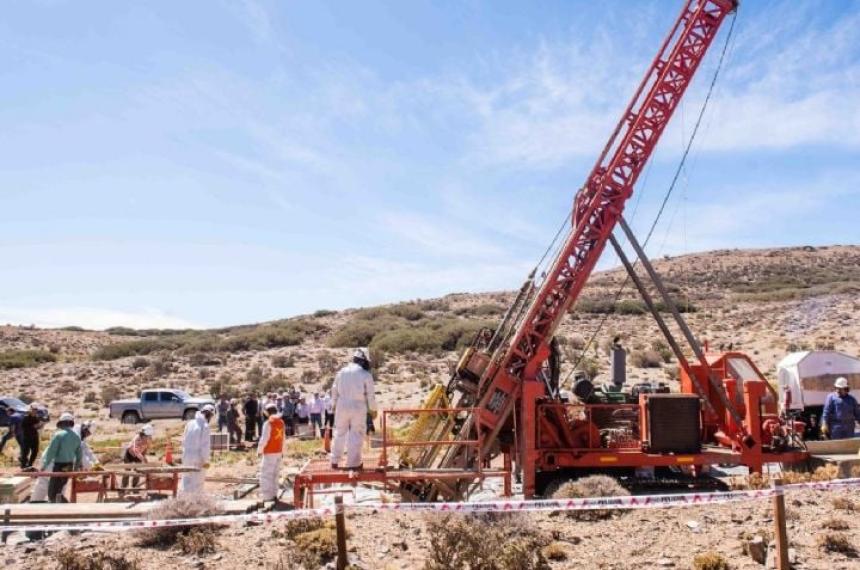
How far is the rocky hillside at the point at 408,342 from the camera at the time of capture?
36.3 metres

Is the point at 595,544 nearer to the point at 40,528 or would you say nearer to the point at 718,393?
the point at 718,393

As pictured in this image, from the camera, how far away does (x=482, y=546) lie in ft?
24.5

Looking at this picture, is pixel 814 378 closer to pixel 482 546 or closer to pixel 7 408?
pixel 482 546

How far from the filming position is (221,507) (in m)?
9.66

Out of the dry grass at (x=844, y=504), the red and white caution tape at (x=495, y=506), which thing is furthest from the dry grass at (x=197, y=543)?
the dry grass at (x=844, y=504)

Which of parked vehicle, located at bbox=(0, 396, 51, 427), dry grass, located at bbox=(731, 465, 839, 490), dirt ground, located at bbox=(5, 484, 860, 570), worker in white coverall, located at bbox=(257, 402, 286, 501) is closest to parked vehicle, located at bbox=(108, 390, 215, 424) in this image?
parked vehicle, located at bbox=(0, 396, 51, 427)

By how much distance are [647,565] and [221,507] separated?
534 centimetres

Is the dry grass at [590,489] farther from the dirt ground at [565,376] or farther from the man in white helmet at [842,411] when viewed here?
the man in white helmet at [842,411]

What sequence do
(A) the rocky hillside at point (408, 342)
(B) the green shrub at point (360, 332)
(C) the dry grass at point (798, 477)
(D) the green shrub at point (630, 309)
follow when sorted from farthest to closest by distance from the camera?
(D) the green shrub at point (630, 309)
(B) the green shrub at point (360, 332)
(A) the rocky hillside at point (408, 342)
(C) the dry grass at point (798, 477)

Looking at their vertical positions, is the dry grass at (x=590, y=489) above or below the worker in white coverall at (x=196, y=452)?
below

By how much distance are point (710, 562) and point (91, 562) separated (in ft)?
20.2

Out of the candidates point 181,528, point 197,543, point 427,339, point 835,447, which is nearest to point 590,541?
point 197,543

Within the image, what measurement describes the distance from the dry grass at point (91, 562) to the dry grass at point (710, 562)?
5.60 metres

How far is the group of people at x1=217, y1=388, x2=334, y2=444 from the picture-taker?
23.2 meters
